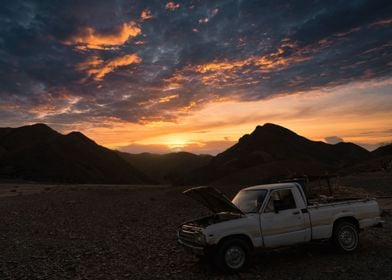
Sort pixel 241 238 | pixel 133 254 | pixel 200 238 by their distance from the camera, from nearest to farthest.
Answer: pixel 200 238 → pixel 241 238 → pixel 133 254

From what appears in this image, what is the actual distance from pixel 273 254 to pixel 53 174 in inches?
3293

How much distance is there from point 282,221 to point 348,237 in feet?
7.91

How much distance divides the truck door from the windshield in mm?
254

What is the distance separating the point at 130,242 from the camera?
1495 centimetres

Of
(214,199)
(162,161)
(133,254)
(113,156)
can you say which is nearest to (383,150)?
(113,156)

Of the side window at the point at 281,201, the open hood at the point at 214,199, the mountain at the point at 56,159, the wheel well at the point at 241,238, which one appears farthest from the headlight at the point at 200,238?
the mountain at the point at 56,159

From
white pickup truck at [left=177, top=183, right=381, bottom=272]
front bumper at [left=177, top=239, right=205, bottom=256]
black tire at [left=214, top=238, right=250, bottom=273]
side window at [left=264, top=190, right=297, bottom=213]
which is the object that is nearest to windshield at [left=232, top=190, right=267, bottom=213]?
white pickup truck at [left=177, top=183, right=381, bottom=272]

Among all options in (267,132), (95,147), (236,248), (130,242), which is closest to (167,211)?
(130,242)

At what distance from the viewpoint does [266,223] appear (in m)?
10.4

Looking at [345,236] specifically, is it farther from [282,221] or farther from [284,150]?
[284,150]

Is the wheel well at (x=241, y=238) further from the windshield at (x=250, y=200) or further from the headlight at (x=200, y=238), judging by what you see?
the windshield at (x=250, y=200)

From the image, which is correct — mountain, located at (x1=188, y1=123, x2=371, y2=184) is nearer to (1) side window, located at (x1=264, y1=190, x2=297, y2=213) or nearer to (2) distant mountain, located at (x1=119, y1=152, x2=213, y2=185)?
(2) distant mountain, located at (x1=119, y1=152, x2=213, y2=185)

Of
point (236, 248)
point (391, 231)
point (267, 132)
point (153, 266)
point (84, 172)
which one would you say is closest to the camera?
point (236, 248)

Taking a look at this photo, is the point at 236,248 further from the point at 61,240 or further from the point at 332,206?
the point at 61,240
